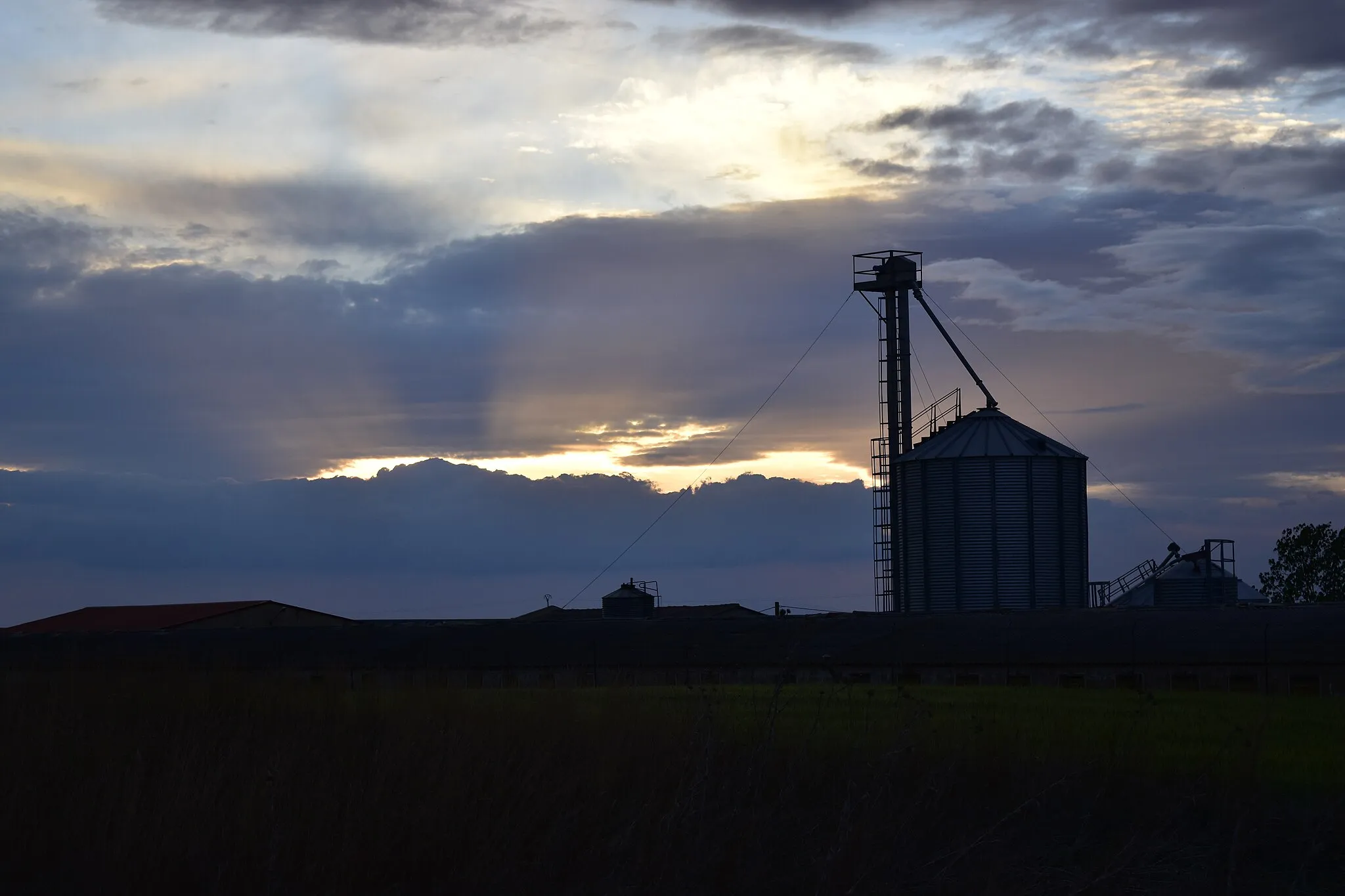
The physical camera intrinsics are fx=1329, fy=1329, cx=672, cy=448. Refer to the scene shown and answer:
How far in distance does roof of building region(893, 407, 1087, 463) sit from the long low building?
7025 mm

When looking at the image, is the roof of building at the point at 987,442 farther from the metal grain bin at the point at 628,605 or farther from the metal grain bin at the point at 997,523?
the metal grain bin at the point at 628,605

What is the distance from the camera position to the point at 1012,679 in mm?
39750

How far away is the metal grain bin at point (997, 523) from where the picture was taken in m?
48.5

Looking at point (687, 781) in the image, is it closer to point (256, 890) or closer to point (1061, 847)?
point (1061, 847)

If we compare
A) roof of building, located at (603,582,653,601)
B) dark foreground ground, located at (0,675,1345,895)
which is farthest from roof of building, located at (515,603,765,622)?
dark foreground ground, located at (0,675,1345,895)

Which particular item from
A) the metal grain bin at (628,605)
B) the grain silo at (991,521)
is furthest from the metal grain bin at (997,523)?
the metal grain bin at (628,605)

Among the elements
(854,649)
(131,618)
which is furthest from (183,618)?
(854,649)

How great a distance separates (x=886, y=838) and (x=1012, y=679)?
2932 centimetres

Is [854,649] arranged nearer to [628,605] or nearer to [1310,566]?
[628,605]

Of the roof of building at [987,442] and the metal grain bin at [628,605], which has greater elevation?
the roof of building at [987,442]

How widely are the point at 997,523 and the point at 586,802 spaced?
1514 inches

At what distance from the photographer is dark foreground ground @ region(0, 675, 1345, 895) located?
33.5 ft

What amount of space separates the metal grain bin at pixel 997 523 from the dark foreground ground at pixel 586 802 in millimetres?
29466

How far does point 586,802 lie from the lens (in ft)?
40.0
